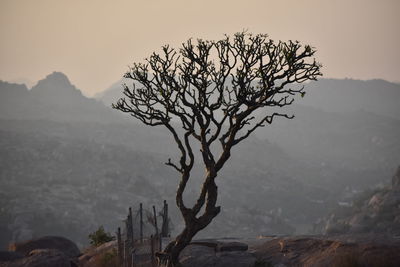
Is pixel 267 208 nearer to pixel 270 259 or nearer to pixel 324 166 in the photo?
pixel 324 166

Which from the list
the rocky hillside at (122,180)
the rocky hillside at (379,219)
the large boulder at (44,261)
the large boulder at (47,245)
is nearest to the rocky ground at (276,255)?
the large boulder at (44,261)

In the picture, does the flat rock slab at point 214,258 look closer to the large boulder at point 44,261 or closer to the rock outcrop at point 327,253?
the rock outcrop at point 327,253

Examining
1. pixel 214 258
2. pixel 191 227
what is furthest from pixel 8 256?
pixel 191 227

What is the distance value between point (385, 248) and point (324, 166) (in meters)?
169

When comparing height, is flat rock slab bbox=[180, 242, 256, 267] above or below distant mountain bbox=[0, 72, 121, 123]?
below

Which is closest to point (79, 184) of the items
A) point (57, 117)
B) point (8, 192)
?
point (8, 192)

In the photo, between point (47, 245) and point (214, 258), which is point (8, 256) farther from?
point (214, 258)

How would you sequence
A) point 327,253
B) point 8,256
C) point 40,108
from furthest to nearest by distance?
1. point 40,108
2. point 8,256
3. point 327,253

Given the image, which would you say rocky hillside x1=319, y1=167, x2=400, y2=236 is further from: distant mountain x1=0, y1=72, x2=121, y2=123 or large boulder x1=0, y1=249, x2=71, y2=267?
distant mountain x1=0, y1=72, x2=121, y2=123

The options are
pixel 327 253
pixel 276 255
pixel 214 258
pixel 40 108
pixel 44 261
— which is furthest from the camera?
pixel 40 108

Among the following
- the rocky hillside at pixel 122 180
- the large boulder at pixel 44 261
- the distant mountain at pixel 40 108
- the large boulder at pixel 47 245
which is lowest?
the large boulder at pixel 44 261

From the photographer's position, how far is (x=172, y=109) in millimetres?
18344

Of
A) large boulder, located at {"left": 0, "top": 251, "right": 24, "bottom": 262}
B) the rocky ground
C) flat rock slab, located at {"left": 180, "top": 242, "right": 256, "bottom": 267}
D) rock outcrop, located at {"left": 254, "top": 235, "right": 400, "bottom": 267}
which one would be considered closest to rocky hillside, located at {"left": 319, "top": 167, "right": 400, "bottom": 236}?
rock outcrop, located at {"left": 254, "top": 235, "right": 400, "bottom": 267}

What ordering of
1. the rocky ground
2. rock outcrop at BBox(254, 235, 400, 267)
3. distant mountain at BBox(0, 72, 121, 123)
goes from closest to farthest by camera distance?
1. rock outcrop at BBox(254, 235, 400, 267)
2. the rocky ground
3. distant mountain at BBox(0, 72, 121, 123)
